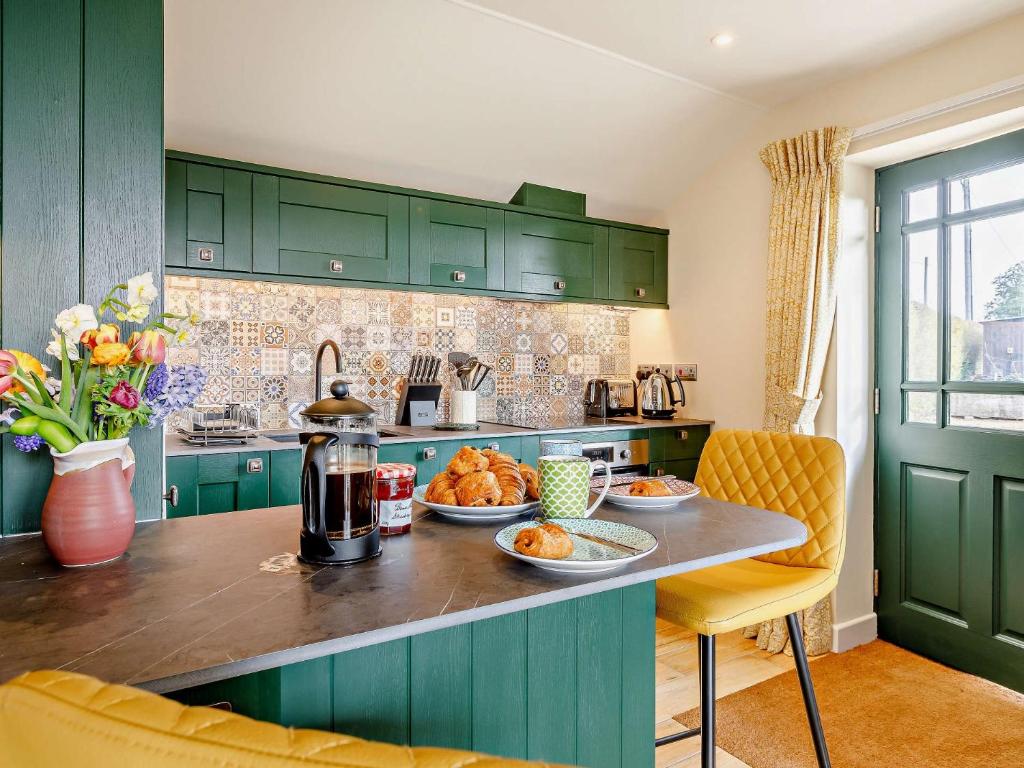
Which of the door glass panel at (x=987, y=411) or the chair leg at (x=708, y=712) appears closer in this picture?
the chair leg at (x=708, y=712)

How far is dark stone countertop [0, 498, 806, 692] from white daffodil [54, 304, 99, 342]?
390mm

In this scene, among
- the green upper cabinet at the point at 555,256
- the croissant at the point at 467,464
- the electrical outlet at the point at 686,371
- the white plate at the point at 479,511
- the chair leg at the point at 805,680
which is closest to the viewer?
the white plate at the point at 479,511

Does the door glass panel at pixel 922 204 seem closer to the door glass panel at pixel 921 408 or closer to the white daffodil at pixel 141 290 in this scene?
the door glass panel at pixel 921 408

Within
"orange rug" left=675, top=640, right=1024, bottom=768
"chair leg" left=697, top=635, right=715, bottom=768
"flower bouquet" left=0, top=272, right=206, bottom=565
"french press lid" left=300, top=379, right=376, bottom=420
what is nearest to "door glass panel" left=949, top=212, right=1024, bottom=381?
"orange rug" left=675, top=640, right=1024, bottom=768

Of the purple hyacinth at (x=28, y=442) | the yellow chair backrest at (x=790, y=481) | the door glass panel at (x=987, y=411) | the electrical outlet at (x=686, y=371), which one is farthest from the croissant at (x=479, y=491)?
the electrical outlet at (x=686, y=371)

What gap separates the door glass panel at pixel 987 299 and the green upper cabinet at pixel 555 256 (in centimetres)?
170

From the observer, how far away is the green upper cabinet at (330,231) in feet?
9.33

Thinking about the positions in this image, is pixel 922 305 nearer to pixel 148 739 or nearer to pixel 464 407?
pixel 464 407

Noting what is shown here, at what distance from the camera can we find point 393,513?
1.26 metres

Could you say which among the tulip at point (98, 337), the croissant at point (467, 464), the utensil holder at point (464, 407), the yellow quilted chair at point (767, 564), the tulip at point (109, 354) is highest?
the tulip at point (98, 337)

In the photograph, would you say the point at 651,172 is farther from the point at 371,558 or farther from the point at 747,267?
the point at 371,558

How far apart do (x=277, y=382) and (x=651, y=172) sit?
2328 mm

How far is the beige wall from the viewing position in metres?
2.57

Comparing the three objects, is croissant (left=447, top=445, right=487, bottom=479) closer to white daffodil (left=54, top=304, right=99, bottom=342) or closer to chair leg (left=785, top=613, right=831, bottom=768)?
Answer: white daffodil (left=54, top=304, right=99, bottom=342)
